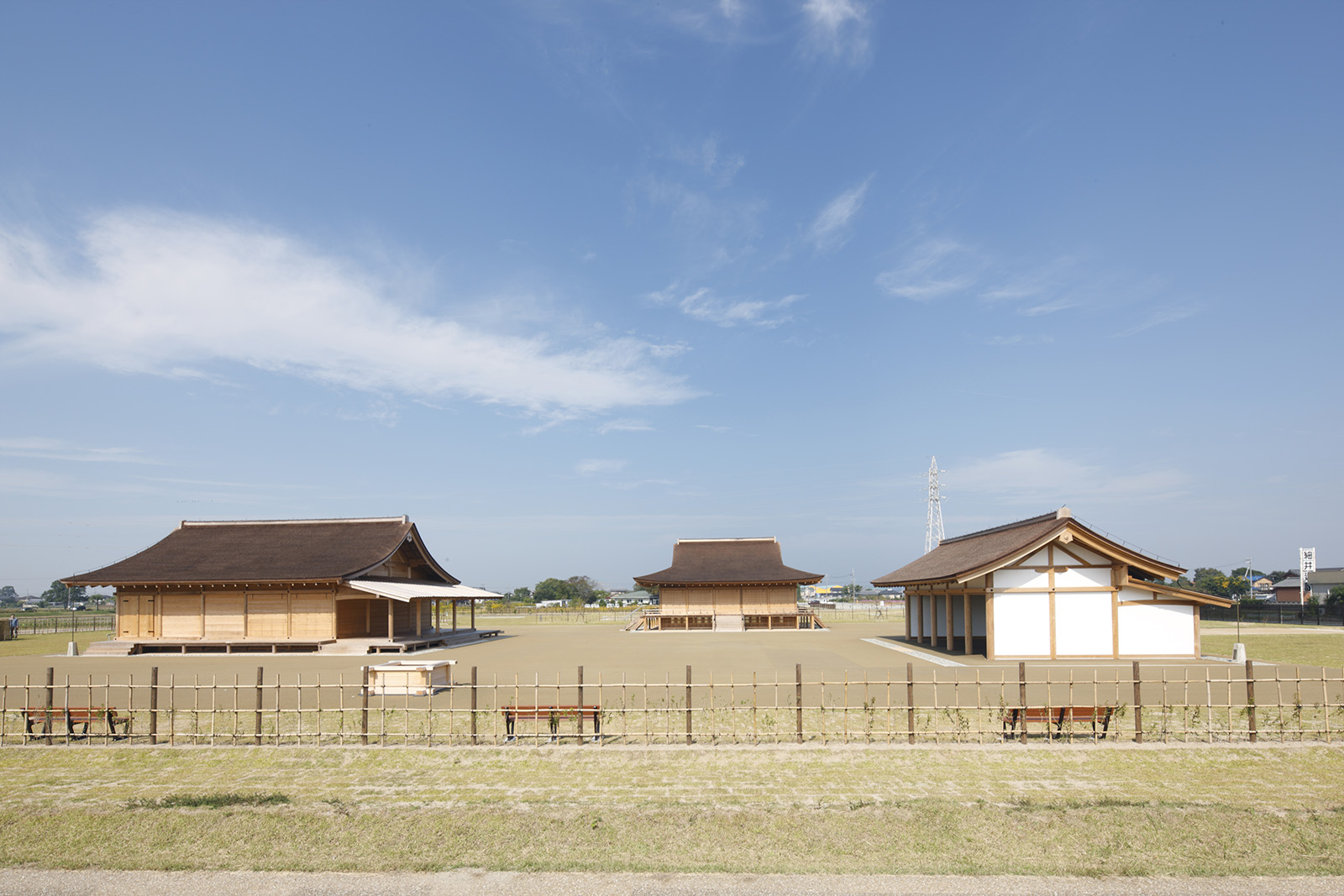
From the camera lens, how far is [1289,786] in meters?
9.40

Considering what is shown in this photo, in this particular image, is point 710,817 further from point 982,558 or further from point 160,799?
point 982,558

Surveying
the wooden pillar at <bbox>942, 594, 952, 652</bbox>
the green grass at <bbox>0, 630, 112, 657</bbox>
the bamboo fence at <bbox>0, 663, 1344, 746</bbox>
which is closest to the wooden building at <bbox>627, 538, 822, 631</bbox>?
the wooden pillar at <bbox>942, 594, 952, 652</bbox>

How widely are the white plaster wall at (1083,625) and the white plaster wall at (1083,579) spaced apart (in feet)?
0.82

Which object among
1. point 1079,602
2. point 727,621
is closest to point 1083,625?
point 1079,602

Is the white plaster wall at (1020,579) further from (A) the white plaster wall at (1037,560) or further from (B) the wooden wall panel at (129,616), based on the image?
(B) the wooden wall panel at (129,616)

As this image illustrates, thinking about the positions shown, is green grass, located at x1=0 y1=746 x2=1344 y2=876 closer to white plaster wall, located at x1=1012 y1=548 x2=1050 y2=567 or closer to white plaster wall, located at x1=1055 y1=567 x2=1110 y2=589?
white plaster wall, located at x1=1012 y1=548 x2=1050 y2=567

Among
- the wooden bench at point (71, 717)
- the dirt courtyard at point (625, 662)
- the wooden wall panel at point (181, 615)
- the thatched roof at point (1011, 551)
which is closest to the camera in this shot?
the wooden bench at point (71, 717)

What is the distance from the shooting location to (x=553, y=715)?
37.0ft

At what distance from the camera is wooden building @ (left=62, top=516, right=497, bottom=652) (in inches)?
1099

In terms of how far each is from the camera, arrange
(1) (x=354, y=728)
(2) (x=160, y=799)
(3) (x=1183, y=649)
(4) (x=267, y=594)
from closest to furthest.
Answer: (2) (x=160, y=799)
(1) (x=354, y=728)
(3) (x=1183, y=649)
(4) (x=267, y=594)

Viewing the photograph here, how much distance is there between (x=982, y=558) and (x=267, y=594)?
24.2 meters

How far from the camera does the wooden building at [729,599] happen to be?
41438 mm

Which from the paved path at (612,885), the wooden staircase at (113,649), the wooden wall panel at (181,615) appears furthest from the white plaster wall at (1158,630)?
the wooden staircase at (113,649)

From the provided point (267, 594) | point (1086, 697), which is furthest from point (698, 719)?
point (267, 594)
